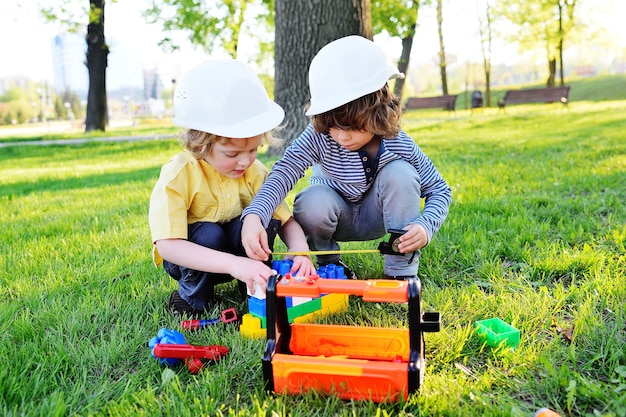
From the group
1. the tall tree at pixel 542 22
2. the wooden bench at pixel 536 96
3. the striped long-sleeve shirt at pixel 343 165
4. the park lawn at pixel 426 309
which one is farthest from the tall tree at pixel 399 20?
the striped long-sleeve shirt at pixel 343 165

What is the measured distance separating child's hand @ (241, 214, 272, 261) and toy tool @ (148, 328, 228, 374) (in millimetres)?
382

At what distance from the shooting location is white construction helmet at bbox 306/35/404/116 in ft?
6.89

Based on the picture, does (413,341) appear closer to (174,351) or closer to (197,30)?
(174,351)

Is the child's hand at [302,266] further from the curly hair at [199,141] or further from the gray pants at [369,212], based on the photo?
the curly hair at [199,141]

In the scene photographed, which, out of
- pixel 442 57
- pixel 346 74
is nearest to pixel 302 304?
pixel 346 74

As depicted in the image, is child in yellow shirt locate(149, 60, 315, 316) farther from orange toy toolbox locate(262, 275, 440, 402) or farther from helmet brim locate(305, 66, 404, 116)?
A: orange toy toolbox locate(262, 275, 440, 402)

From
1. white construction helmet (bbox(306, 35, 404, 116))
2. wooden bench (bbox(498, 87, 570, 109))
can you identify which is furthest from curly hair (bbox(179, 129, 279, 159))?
wooden bench (bbox(498, 87, 570, 109))

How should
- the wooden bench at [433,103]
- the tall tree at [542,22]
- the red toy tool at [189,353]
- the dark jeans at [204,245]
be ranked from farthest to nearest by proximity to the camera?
the tall tree at [542,22] → the wooden bench at [433,103] → the dark jeans at [204,245] → the red toy tool at [189,353]

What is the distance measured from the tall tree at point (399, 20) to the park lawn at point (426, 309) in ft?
45.2

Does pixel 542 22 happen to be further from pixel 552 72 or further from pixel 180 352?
pixel 180 352

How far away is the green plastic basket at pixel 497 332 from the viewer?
1870 millimetres

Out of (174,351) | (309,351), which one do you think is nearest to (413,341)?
(309,351)

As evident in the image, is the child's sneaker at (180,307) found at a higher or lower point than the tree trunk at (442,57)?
lower

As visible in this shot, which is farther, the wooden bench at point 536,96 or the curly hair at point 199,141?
the wooden bench at point 536,96
